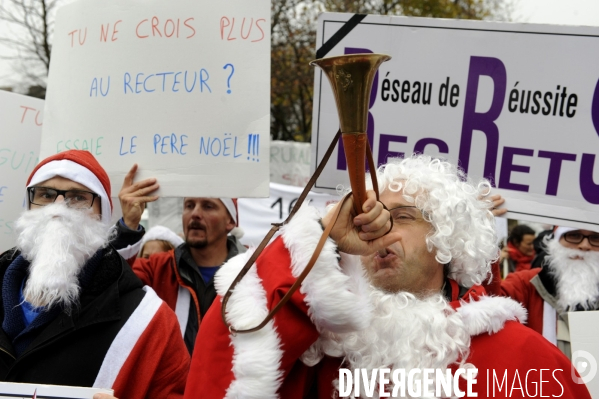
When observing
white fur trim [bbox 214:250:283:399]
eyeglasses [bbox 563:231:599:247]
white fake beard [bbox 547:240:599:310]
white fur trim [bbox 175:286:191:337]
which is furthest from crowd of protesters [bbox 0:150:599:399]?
eyeglasses [bbox 563:231:599:247]

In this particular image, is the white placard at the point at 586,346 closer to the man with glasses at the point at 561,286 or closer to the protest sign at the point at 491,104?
the protest sign at the point at 491,104

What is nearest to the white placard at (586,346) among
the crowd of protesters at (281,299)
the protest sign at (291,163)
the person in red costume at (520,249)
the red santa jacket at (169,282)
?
the crowd of protesters at (281,299)

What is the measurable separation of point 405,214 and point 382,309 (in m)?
0.38

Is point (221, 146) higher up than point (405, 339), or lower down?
higher up

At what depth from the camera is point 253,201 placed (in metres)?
8.25

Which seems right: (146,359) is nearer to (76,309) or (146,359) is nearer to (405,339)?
(76,309)

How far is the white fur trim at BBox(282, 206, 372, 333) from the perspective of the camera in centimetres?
178

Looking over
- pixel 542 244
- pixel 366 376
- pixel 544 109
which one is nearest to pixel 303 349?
pixel 366 376

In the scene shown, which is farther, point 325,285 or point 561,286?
point 561,286

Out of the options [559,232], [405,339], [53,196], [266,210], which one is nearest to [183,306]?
[53,196]

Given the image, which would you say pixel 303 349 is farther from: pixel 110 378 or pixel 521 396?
pixel 110 378

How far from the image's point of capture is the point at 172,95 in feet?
11.4

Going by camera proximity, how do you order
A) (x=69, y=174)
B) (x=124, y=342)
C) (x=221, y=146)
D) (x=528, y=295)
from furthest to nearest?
(x=528, y=295), (x=221, y=146), (x=69, y=174), (x=124, y=342)

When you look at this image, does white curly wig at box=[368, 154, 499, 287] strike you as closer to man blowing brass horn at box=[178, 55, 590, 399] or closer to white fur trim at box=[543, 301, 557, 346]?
man blowing brass horn at box=[178, 55, 590, 399]
